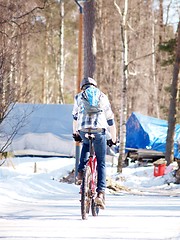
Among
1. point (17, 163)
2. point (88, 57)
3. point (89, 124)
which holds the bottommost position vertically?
point (17, 163)

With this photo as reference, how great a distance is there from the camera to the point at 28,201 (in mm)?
10438

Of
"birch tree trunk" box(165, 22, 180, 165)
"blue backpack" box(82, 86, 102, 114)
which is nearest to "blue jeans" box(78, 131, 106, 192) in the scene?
"blue backpack" box(82, 86, 102, 114)

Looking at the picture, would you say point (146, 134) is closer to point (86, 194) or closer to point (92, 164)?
point (92, 164)

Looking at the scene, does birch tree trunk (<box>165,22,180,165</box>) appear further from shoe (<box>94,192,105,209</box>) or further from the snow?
shoe (<box>94,192,105,209</box>)

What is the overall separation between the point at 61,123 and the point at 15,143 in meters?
2.24

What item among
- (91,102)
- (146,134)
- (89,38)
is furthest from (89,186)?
(146,134)

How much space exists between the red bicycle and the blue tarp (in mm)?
21630

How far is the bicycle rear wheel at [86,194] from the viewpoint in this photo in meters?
7.73

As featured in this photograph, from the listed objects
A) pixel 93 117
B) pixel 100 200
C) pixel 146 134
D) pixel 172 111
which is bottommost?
pixel 146 134

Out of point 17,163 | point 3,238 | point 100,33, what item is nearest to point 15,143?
point 17,163

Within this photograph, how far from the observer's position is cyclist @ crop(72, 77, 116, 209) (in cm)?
783

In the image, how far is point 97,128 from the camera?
25.6 feet

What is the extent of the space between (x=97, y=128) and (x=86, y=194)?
77 centimetres

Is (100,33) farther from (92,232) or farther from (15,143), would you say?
(92,232)
